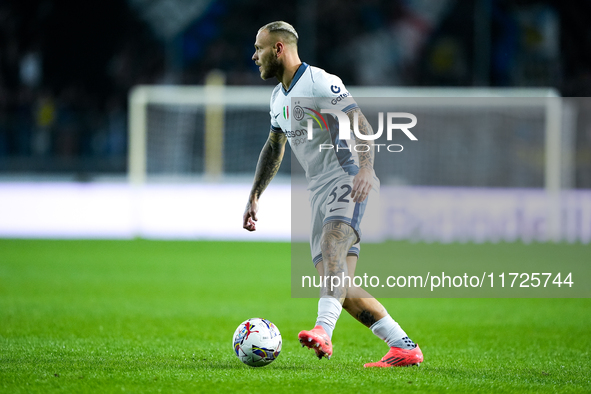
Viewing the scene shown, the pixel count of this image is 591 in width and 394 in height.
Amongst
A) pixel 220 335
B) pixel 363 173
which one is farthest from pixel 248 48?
pixel 363 173

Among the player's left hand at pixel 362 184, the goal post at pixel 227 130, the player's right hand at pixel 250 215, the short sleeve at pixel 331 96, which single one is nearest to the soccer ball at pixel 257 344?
Result: the player's right hand at pixel 250 215

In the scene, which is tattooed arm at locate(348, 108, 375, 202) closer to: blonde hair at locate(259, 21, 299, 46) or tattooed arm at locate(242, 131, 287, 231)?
blonde hair at locate(259, 21, 299, 46)

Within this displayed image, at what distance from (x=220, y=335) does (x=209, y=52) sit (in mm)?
20178

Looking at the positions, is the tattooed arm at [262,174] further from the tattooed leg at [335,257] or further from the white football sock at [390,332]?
the white football sock at [390,332]

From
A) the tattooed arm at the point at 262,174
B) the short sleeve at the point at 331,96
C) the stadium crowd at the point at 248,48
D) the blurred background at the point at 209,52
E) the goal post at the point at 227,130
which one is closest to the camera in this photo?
the short sleeve at the point at 331,96

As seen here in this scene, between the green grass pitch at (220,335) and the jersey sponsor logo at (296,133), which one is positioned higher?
the jersey sponsor logo at (296,133)

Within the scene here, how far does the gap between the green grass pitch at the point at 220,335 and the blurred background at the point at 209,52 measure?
9.73 metres

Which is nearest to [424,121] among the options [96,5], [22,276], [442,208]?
[442,208]

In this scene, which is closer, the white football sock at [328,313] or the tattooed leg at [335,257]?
the white football sock at [328,313]

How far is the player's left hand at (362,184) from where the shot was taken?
4594mm

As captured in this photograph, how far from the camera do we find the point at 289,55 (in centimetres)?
495

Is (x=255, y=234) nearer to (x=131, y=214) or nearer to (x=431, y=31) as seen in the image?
(x=131, y=214)

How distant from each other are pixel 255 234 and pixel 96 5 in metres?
13.9

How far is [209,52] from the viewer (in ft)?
84.4
